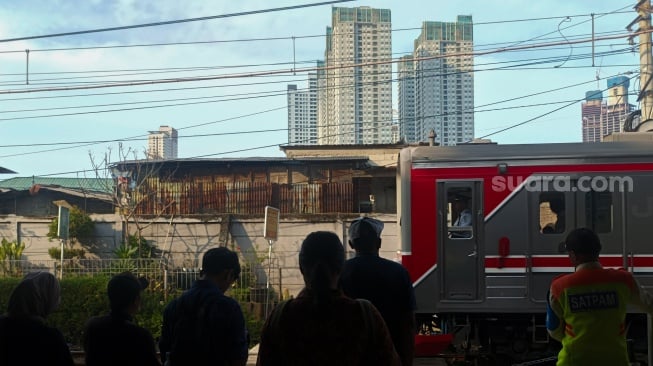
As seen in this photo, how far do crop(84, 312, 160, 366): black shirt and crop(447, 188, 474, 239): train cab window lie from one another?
227 inches

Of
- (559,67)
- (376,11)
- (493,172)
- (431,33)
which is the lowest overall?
(493,172)

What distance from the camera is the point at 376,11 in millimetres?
51656

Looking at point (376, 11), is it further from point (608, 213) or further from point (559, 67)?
point (608, 213)

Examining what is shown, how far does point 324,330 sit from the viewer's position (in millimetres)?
2953

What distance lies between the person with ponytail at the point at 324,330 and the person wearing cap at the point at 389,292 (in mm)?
1381

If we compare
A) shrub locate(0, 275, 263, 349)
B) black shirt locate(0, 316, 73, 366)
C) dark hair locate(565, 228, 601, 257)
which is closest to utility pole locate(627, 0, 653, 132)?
shrub locate(0, 275, 263, 349)

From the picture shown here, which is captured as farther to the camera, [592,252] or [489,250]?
[489,250]

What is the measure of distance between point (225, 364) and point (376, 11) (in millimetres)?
50059

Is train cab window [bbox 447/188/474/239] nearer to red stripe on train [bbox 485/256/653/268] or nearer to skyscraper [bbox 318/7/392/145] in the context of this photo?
red stripe on train [bbox 485/256/653/268]

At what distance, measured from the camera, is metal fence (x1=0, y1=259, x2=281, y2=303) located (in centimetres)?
1533

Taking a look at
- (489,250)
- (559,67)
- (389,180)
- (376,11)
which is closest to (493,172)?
(489,250)

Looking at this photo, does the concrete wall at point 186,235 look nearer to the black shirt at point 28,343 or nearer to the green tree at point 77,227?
the green tree at point 77,227

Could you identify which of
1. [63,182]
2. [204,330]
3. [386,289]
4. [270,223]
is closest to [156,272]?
[270,223]

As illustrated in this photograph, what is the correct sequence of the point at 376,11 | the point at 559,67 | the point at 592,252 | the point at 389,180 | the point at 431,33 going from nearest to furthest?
the point at 592,252, the point at 559,67, the point at 389,180, the point at 431,33, the point at 376,11
